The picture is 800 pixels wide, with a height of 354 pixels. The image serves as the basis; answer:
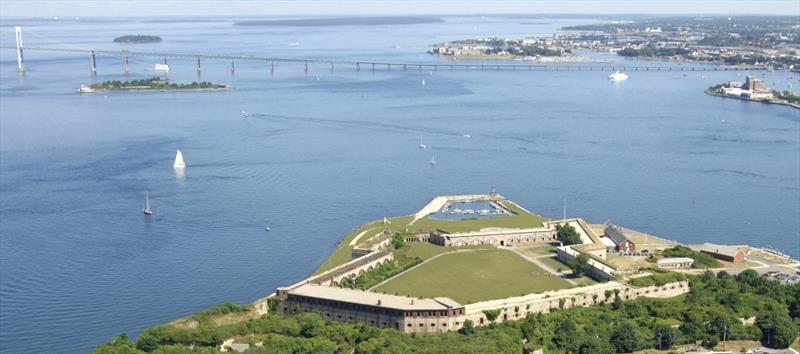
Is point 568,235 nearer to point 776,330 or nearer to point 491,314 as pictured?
point 491,314

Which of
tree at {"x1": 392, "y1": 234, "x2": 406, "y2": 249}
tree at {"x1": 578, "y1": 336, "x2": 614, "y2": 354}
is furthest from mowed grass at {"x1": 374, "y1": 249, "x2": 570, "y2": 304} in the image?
tree at {"x1": 578, "y1": 336, "x2": 614, "y2": 354}

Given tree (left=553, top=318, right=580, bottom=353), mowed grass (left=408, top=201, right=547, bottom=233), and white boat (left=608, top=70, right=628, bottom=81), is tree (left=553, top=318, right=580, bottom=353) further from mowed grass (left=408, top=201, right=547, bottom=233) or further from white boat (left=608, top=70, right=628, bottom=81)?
white boat (left=608, top=70, right=628, bottom=81)

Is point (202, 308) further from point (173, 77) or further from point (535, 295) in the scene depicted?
point (173, 77)

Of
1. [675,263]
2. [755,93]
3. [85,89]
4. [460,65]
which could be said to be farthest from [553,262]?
[460,65]

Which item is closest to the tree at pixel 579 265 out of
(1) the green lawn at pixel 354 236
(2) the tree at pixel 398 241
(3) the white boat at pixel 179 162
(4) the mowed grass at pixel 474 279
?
(4) the mowed grass at pixel 474 279

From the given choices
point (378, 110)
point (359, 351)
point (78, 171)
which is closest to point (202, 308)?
point (359, 351)

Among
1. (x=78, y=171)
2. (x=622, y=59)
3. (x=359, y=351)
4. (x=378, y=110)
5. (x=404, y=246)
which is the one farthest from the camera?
(x=622, y=59)
